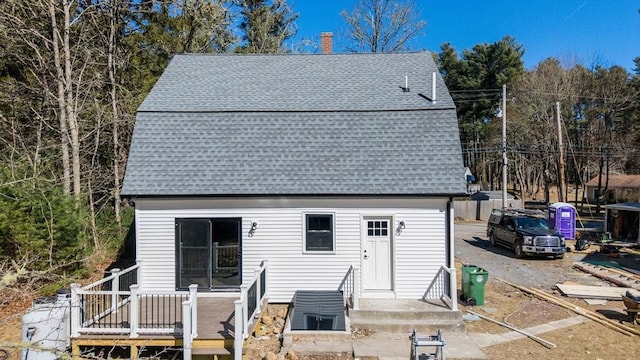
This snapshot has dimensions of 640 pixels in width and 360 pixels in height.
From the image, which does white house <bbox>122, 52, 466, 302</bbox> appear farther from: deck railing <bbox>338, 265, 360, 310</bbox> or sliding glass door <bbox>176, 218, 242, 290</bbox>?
deck railing <bbox>338, 265, 360, 310</bbox>

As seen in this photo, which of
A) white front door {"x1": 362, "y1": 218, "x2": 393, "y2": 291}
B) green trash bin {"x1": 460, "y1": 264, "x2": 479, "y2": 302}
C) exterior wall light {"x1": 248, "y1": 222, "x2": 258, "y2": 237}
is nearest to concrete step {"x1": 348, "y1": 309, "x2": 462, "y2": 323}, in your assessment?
white front door {"x1": 362, "y1": 218, "x2": 393, "y2": 291}

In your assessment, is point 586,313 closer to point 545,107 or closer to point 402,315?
point 402,315

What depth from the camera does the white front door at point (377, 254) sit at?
11344 millimetres

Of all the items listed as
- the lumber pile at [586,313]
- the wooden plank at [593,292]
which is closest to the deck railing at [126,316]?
the lumber pile at [586,313]

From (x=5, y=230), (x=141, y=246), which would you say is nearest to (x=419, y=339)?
(x=141, y=246)

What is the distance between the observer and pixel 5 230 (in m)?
11.4

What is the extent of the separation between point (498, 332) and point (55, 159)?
56.9 feet

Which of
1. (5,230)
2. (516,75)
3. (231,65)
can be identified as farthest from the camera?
(516,75)

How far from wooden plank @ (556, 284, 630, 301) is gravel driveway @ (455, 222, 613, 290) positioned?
812mm

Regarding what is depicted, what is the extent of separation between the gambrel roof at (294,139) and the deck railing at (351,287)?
6.96 ft

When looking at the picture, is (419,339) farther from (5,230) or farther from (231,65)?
(231,65)

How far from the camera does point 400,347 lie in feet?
29.2

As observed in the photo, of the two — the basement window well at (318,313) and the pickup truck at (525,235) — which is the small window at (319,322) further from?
the pickup truck at (525,235)

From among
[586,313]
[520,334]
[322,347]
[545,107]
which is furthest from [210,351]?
[545,107]
